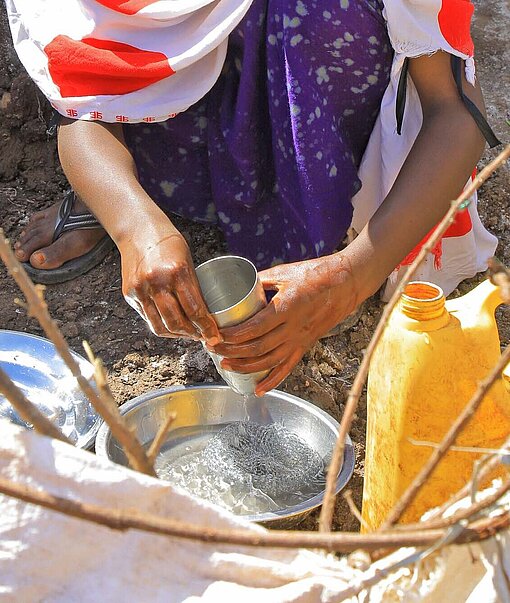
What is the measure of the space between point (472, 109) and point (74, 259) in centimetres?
123

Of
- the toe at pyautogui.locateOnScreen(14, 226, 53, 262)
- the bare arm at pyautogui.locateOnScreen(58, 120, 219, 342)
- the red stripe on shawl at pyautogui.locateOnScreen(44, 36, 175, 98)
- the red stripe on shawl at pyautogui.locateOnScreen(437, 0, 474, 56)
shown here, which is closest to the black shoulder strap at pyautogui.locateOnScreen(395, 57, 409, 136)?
the red stripe on shawl at pyautogui.locateOnScreen(437, 0, 474, 56)

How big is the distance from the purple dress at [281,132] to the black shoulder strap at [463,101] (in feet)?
0.23

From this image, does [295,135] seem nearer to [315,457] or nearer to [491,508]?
[315,457]

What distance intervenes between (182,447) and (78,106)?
0.85 m

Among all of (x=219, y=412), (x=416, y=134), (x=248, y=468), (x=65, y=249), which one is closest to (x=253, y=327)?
(x=248, y=468)

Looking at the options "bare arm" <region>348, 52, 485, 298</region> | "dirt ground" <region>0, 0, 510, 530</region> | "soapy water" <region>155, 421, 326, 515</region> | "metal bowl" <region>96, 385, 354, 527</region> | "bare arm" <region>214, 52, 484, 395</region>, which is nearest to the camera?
"bare arm" <region>214, 52, 484, 395</region>

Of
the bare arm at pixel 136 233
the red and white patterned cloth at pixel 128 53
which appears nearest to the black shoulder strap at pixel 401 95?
the red and white patterned cloth at pixel 128 53

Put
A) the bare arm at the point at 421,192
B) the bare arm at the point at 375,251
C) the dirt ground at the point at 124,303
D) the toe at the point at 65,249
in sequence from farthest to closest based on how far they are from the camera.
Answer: the toe at the point at 65,249 → the dirt ground at the point at 124,303 → the bare arm at the point at 421,192 → the bare arm at the point at 375,251

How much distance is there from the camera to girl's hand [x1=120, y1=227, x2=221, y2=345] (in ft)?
4.83

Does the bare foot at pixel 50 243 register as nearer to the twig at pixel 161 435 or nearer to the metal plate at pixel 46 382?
the metal plate at pixel 46 382

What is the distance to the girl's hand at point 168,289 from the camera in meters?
1.47

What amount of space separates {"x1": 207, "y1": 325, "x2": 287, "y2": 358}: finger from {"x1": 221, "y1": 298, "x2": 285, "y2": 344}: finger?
0.05 ft

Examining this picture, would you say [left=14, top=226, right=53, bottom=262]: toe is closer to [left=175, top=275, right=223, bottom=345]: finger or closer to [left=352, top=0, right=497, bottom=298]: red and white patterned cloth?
[left=352, top=0, right=497, bottom=298]: red and white patterned cloth

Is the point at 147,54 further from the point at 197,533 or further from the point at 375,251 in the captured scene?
the point at 197,533
